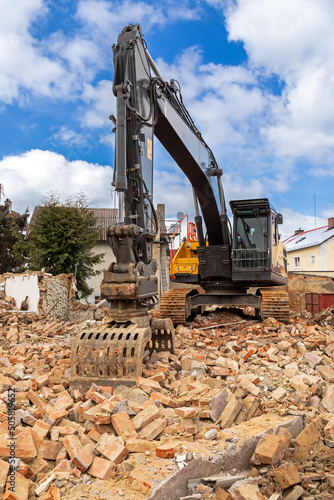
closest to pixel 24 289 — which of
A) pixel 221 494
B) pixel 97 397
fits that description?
pixel 97 397

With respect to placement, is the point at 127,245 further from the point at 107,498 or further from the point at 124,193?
the point at 107,498

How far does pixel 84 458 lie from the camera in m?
2.96

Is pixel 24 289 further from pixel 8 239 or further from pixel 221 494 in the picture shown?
pixel 8 239

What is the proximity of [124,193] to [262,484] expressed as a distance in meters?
3.60

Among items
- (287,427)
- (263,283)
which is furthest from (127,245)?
(263,283)

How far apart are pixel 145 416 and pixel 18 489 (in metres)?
1.12

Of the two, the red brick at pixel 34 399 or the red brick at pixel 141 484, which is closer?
the red brick at pixel 141 484

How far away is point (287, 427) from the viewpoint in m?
3.66

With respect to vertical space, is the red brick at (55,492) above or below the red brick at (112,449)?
below

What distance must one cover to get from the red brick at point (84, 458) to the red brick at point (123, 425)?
28 cm

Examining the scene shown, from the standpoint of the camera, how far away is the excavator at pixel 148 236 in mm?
4475

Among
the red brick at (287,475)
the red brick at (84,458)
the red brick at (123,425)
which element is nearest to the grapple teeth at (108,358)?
the red brick at (123,425)

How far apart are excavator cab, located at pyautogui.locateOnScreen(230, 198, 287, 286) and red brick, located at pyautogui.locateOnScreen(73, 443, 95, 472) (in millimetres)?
6838

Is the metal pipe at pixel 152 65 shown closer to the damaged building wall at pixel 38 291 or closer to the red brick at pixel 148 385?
the red brick at pixel 148 385
